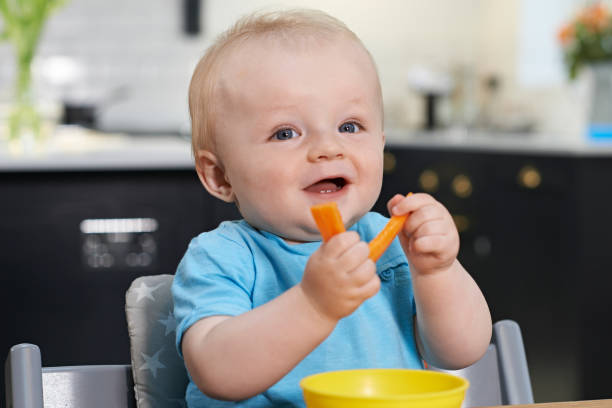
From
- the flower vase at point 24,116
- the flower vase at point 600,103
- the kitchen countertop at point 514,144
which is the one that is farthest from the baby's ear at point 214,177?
the flower vase at point 600,103

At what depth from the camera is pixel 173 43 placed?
16.4 ft

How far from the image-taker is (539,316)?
311 cm

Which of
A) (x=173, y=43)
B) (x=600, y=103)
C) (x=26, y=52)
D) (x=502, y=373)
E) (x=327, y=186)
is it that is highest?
(x=173, y=43)

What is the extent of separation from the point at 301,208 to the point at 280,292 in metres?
0.10

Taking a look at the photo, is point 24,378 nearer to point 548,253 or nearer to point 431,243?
point 431,243

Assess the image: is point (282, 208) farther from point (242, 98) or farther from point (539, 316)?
point (539, 316)

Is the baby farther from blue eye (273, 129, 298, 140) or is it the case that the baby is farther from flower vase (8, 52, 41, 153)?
flower vase (8, 52, 41, 153)

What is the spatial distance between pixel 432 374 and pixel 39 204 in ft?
6.83

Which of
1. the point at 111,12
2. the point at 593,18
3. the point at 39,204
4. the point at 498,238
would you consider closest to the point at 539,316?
the point at 498,238

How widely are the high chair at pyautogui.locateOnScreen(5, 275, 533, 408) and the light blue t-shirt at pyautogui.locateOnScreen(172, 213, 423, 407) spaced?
56 millimetres

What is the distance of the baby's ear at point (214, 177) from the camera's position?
101cm

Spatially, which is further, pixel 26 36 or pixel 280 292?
pixel 26 36

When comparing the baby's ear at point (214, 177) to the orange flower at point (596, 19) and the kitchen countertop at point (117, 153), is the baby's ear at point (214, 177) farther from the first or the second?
the orange flower at point (596, 19)

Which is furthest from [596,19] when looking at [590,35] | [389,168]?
[389,168]
